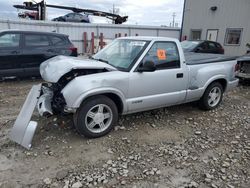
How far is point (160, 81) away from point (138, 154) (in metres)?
1.47

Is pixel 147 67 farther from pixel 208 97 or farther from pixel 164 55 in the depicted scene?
pixel 208 97

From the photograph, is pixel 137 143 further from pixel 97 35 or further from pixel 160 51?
pixel 97 35

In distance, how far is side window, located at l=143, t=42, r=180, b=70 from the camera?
4047 millimetres

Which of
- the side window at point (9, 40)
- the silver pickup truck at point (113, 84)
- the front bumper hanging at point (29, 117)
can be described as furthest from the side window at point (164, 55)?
the side window at point (9, 40)

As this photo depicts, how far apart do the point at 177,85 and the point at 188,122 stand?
33.2 inches

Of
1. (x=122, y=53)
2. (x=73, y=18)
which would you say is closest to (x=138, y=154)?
(x=122, y=53)

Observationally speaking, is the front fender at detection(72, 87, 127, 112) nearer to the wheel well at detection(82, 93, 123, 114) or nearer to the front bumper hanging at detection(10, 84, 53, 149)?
the wheel well at detection(82, 93, 123, 114)

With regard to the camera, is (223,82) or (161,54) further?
(223,82)

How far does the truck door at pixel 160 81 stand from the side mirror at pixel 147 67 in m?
0.08

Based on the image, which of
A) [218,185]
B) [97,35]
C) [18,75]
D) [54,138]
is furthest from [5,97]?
[97,35]

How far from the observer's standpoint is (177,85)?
437cm

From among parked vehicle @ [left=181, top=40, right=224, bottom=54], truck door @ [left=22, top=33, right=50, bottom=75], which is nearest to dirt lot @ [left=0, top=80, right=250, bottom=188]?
truck door @ [left=22, top=33, right=50, bottom=75]

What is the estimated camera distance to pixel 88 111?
3475mm

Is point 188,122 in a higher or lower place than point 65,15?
lower
